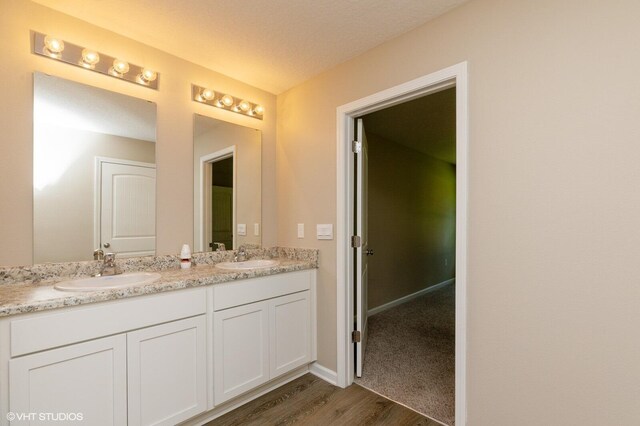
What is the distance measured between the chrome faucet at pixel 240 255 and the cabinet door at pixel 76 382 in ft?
3.47

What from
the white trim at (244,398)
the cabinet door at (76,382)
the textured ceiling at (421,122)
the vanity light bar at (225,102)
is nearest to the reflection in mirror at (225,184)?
the vanity light bar at (225,102)

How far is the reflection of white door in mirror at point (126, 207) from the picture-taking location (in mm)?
1874

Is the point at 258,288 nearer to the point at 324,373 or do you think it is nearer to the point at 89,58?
the point at 324,373

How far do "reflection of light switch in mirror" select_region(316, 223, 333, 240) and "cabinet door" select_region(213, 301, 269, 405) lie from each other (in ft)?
2.21

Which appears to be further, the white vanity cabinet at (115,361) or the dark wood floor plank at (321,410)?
the dark wood floor plank at (321,410)

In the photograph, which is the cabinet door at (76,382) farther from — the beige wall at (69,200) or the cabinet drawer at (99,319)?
the beige wall at (69,200)

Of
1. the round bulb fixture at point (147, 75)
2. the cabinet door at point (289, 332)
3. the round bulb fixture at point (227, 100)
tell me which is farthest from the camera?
the round bulb fixture at point (227, 100)

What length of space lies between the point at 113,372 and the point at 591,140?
243 cm

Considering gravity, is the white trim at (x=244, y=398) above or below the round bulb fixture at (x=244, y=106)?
below

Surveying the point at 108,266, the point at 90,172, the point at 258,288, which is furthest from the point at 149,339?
the point at 90,172

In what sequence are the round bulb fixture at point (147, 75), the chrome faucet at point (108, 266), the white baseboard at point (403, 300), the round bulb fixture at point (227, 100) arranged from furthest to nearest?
1. the white baseboard at point (403, 300)
2. the round bulb fixture at point (227, 100)
3. the round bulb fixture at point (147, 75)
4. the chrome faucet at point (108, 266)

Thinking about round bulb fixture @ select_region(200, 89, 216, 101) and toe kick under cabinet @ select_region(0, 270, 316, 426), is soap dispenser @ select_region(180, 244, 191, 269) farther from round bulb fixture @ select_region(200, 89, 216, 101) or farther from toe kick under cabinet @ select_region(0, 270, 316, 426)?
round bulb fixture @ select_region(200, 89, 216, 101)

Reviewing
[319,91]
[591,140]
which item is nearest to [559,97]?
[591,140]

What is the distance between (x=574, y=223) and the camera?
1.28 m
